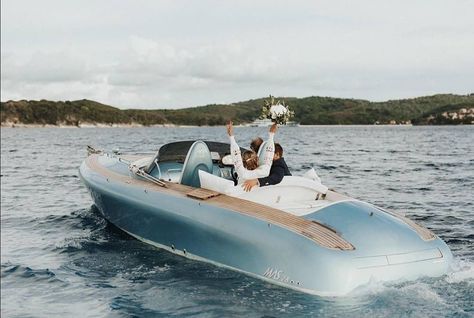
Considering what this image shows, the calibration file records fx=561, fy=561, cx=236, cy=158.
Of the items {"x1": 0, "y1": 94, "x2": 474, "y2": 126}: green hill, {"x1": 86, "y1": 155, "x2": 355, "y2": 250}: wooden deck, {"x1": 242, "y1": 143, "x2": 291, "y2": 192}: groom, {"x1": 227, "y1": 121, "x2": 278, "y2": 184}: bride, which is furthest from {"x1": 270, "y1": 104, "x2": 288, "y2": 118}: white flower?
{"x1": 0, "y1": 94, "x2": 474, "y2": 126}: green hill

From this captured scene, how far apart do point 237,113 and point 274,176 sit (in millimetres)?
153101

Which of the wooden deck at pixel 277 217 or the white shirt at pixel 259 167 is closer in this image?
the wooden deck at pixel 277 217

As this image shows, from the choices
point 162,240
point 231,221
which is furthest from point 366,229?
point 162,240

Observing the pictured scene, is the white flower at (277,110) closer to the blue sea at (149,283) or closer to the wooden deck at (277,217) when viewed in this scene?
the wooden deck at (277,217)

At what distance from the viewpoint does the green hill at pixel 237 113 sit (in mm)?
141875

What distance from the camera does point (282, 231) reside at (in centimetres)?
689

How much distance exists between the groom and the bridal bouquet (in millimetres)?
660

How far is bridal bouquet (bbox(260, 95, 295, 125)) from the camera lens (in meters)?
8.84

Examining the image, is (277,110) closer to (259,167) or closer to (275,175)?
(259,167)

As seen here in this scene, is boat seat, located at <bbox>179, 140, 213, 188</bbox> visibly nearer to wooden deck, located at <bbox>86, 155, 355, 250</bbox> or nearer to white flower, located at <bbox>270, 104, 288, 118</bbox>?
wooden deck, located at <bbox>86, 155, 355, 250</bbox>

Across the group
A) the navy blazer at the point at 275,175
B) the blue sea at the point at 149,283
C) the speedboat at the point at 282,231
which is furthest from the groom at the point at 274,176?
the blue sea at the point at 149,283

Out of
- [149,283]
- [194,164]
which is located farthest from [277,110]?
[149,283]

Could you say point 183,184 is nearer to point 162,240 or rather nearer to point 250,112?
point 162,240

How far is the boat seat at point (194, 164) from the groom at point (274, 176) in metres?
1.51
